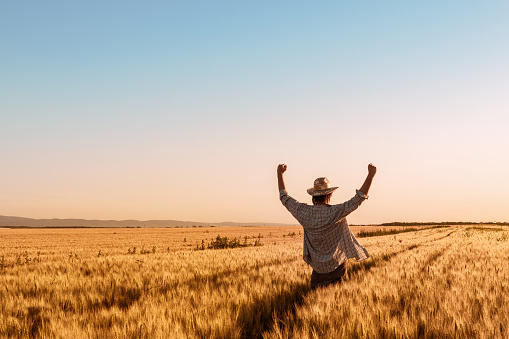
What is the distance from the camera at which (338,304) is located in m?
3.49

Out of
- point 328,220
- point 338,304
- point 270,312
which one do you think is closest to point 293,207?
point 328,220

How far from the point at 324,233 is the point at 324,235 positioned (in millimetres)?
35

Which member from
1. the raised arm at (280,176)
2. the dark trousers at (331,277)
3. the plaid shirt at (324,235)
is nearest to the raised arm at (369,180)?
A: the plaid shirt at (324,235)

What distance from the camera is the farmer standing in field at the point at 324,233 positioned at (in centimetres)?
493

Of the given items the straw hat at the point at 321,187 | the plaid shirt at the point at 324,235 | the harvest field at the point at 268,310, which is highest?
the straw hat at the point at 321,187

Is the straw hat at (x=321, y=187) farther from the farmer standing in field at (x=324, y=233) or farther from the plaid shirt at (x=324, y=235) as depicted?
the plaid shirt at (x=324, y=235)

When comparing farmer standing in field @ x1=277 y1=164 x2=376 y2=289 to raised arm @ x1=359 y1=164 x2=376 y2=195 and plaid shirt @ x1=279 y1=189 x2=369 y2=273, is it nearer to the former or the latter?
plaid shirt @ x1=279 y1=189 x2=369 y2=273

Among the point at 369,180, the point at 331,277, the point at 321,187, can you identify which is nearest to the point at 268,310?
the point at 331,277

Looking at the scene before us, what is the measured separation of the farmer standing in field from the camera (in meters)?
4.93

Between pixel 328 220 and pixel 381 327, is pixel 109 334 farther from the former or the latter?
pixel 328 220

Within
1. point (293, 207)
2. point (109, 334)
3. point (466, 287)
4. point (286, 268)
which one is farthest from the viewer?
point (286, 268)

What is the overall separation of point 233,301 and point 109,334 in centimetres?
161

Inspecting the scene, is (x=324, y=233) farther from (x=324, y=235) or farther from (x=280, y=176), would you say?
(x=280, y=176)

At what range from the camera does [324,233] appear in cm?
510
